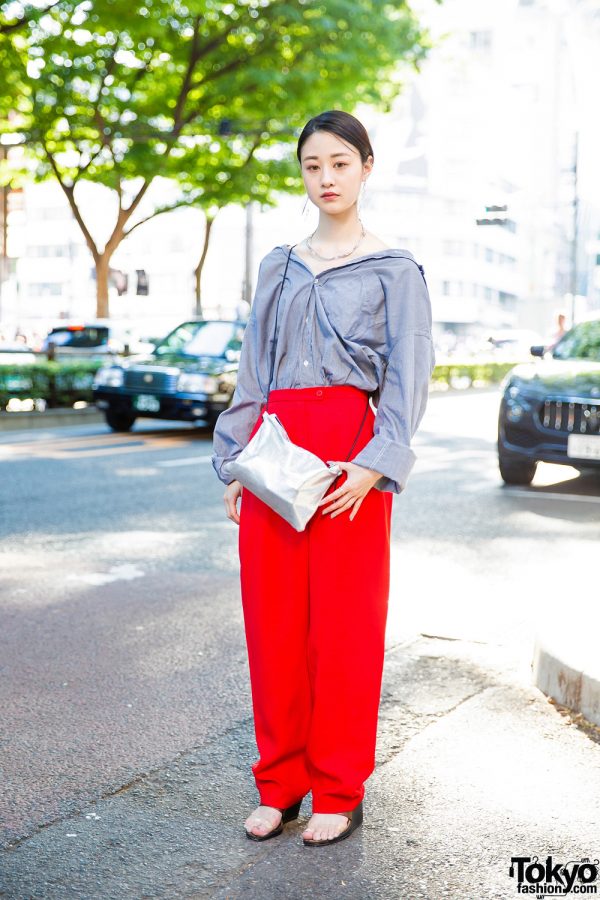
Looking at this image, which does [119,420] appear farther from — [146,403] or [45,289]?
[45,289]

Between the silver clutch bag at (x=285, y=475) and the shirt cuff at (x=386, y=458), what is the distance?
73 millimetres

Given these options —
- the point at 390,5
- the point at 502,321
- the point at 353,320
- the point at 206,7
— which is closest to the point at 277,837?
the point at 353,320

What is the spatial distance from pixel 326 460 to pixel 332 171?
27.9 inches

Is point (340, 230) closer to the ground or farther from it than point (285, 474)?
farther from it

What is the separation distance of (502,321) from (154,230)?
110 ft

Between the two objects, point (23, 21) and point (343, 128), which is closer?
point (343, 128)

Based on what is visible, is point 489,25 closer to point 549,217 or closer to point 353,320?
point 549,217

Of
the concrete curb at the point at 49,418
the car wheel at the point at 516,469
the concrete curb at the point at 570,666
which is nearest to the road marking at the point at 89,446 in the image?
the concrete curb at the point at 49,418

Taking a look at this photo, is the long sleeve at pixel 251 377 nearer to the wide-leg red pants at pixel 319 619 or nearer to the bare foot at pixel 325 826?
the wide-leg red pants at pixel 319 619

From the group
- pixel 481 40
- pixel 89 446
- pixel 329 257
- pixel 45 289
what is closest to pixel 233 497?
pixel 329 257

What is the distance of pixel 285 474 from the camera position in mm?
2600

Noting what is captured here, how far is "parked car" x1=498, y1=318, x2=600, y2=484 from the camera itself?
8859mm

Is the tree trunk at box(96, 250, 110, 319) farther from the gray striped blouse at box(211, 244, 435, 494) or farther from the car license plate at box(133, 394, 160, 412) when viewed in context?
the gray striped blouse at box(211, 244, 435, 494)

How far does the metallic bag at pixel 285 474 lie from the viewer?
8.50 feet
